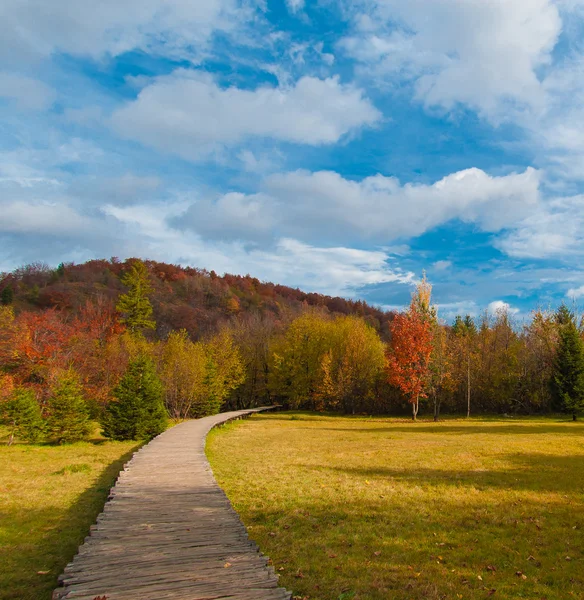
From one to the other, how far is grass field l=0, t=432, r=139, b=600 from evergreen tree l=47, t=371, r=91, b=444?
1760 mm

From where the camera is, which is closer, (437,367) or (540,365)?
(437,367)

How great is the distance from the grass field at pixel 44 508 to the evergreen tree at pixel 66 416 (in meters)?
1.76

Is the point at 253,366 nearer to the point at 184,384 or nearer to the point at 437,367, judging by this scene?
the point at 184,384

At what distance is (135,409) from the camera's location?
20.1m

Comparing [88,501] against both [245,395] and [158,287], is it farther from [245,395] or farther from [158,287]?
[158,287]

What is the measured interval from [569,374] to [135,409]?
33.3 m

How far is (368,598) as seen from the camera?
17.4 ft

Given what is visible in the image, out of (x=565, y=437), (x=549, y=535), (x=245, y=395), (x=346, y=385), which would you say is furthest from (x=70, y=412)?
(x=245, y=395)

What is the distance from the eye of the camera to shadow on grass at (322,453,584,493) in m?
10.8

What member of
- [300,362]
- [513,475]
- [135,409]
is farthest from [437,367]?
[135,409]

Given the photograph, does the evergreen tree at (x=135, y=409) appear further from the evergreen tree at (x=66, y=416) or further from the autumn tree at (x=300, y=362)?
the autumn tree at (x=300, y=362)

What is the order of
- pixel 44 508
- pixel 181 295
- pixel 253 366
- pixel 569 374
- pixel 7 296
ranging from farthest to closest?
pixel 181 295
pixel 7 296
pixel 253 366
pixel 569 374
pixel 44 508

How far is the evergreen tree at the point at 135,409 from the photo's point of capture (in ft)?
65.3

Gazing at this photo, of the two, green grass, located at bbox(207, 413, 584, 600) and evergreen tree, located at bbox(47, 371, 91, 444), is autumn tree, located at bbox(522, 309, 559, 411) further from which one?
evergreen tree, located at bbox(47, 371, 91, 444)
